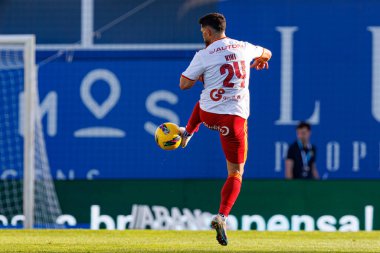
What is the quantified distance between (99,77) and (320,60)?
3349 millimetres

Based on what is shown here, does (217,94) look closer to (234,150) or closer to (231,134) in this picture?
(231,134)

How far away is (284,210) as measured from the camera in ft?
49.9

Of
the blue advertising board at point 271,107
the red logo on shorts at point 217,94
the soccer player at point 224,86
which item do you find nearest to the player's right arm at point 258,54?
the soccer player at point 224,86

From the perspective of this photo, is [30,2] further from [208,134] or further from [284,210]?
[284,210]

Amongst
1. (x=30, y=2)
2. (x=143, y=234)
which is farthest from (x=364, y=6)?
(x=143, y=234)

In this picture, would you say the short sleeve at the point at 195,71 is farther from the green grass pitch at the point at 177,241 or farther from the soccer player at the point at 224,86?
the green grass pitch at the point at 177,241

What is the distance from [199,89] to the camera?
17734 millimetres

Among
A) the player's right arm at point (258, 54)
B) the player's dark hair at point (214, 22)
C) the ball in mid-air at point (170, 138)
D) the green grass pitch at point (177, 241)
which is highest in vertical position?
the player's dark hair at point (214, 22)

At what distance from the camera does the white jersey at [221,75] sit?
33.8 feet

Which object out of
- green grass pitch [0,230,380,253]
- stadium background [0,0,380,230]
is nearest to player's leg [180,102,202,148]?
green grass pitch [0,230,380,253]

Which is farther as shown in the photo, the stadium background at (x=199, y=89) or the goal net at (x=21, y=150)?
the stadium background at (x=199, y=89)

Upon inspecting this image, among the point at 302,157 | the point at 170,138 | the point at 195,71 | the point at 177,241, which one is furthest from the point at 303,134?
the point at 195,71

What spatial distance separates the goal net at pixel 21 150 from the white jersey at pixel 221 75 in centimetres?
398

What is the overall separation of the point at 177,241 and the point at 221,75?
5.83 ft
